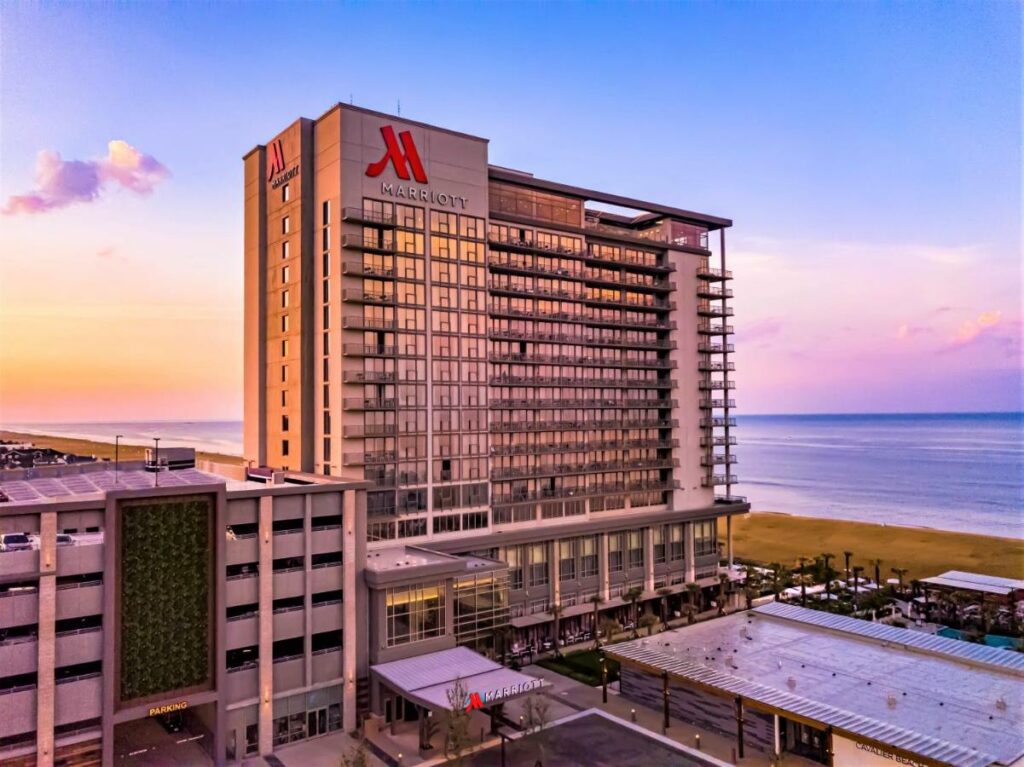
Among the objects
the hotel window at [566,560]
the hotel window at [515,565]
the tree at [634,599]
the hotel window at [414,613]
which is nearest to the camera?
the hotel window at [414,613]

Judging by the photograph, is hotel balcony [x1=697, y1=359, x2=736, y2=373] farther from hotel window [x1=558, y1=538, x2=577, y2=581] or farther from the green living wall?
the green living wall

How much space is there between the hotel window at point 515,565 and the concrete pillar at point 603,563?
1096cm

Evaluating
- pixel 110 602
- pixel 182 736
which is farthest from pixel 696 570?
pixel 110 602

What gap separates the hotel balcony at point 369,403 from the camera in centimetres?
6431

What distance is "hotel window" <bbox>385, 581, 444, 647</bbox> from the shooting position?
53.8m

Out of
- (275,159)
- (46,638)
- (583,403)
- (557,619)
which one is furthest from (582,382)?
(46,638)

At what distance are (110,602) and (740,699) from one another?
3998 cm

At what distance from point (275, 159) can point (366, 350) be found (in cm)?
2248

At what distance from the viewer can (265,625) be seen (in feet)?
160

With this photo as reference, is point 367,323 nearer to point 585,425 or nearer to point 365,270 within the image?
point 365,270

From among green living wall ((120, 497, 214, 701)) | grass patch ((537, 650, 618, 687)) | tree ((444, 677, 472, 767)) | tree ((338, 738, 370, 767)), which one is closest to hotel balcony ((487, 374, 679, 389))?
grass patch ((537, 650, 618, 687))

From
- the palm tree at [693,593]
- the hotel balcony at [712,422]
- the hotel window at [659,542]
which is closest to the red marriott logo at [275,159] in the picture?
the hotel window at [659,542]

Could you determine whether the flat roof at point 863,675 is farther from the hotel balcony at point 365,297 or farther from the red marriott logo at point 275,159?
the red marriott logo at point 275,159

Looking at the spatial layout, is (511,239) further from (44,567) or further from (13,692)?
(13,692)
